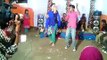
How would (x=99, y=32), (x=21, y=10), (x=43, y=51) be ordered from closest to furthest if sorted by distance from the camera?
(x=43, y=51) < (x=99, y=32) < (x=21, y=10)

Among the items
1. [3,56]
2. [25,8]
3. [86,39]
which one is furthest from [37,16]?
[3,56]

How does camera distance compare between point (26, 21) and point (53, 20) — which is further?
point (26, 21)

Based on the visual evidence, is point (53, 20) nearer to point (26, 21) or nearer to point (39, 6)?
point (26, 21)

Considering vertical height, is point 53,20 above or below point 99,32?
above

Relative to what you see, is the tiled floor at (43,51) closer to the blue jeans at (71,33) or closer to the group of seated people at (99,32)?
the blue jeans at (71,33)

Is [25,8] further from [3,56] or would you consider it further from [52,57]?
[3,56]

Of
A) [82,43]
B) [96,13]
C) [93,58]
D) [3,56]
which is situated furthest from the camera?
[96,13]

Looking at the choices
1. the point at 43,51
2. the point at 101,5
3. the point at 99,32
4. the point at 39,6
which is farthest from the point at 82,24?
the point at 43,51

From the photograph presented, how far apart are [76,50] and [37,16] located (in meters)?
4.95

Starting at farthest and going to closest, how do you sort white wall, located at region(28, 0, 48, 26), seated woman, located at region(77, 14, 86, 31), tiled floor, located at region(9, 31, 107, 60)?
white wall, located at region(28, 0, 48, 26) < seated woman, located at region(77, 14, 86, 31) < tiled floor, located at region(9, 31, 107, 60)

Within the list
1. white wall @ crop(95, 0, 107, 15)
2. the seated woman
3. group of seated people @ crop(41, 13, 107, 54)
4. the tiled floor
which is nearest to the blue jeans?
the tiled floor

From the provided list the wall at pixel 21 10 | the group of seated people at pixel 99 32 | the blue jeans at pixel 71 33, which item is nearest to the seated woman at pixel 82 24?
the group of seated people at pixel 99 32

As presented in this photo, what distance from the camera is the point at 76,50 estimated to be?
11.6 metres

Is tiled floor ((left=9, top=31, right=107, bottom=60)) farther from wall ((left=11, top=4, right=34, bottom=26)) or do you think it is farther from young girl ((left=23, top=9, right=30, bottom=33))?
wall ((left=11, top=4, right=34, bottom=26))
